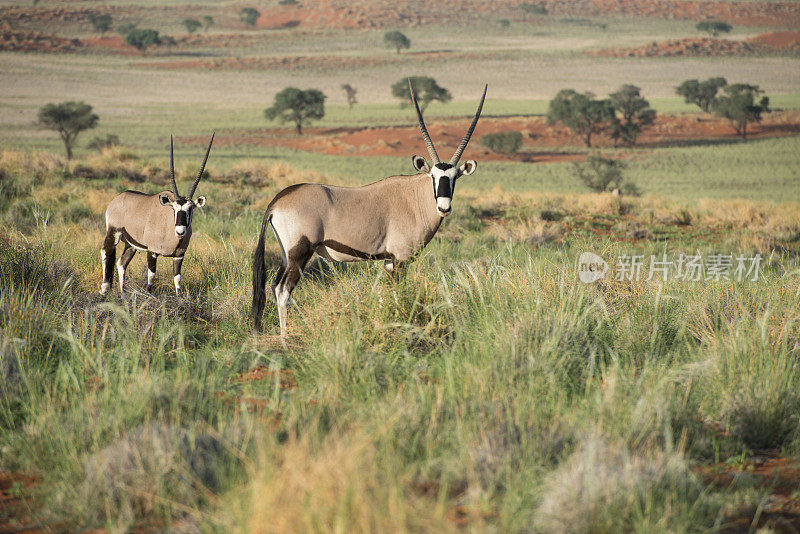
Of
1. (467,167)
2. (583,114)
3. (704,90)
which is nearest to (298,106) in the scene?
(583,114)

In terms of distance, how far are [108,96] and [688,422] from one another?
79.9 metres

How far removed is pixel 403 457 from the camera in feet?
12.3

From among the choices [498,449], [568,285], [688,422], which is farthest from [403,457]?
→ [568,285]

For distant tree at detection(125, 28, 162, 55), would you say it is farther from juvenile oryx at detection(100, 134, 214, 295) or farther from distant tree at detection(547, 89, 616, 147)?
juvenile oryx at detection(100, 134, 214, 295)

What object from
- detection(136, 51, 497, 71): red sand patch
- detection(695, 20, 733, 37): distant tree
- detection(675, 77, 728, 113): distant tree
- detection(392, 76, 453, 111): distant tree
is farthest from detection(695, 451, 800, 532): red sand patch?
detection(695, 20, 733, 37): distant tree

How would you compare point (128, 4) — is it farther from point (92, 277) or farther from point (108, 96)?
point (92, 277)

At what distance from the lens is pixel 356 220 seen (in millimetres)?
6852

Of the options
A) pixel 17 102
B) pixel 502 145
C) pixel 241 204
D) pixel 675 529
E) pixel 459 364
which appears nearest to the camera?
pixel 675 529

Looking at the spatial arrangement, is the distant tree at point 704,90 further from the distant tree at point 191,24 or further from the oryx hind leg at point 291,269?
the distant tree at point 191,24

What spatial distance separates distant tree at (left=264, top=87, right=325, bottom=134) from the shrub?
1714 centimetres

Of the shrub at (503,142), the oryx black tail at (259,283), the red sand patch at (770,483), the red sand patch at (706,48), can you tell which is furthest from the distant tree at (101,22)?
the red sand patch at (770,483)

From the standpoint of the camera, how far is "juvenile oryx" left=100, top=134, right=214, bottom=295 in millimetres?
7973

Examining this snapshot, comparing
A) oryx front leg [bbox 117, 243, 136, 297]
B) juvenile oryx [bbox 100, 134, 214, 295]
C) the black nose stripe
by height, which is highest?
the black nose stripe

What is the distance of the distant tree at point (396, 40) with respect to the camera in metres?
112
